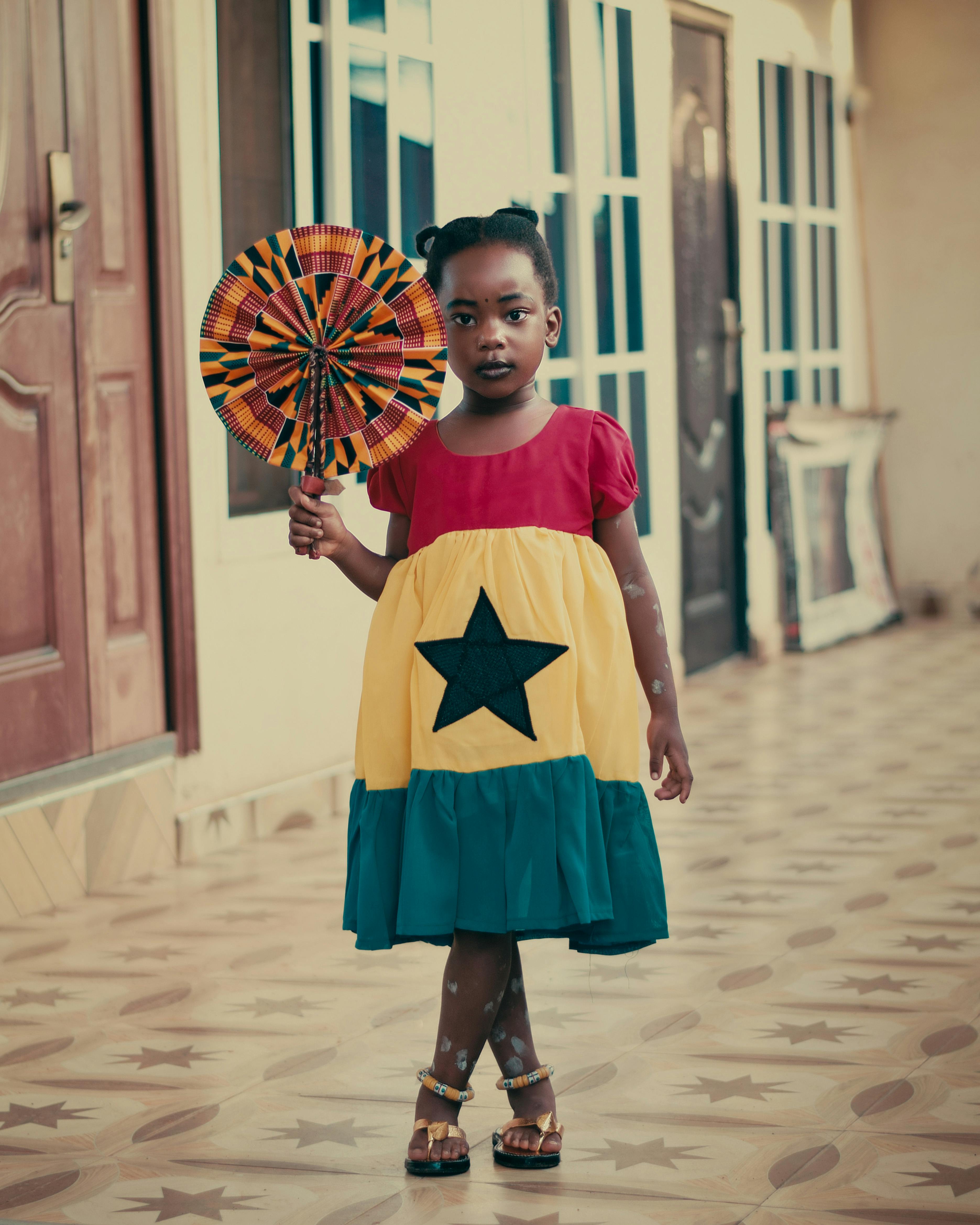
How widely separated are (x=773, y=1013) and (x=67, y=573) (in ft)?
5.42

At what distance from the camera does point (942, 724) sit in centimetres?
499

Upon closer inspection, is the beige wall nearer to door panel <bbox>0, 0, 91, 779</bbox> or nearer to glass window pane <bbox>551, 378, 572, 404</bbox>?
glass window pane <bbox>551, 378, 572, 404</bbox>

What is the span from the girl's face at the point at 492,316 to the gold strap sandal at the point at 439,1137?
81 cm

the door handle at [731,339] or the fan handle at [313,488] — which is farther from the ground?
the door handle at [731,339]

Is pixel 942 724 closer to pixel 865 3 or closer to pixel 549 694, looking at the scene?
pixel 549 694

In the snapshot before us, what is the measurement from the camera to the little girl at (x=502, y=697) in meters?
1.87

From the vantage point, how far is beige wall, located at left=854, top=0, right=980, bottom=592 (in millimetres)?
7371

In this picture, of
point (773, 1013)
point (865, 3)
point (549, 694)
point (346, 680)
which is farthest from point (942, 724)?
point (865, 3)

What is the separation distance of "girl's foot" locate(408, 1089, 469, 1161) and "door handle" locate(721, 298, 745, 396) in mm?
4826

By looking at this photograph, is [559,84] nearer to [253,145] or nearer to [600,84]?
[600,84]

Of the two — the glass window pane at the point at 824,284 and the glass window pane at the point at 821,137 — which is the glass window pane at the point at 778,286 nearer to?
the glass window pane at the point at 824,284

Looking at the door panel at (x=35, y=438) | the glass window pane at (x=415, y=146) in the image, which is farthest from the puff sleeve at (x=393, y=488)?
the glass window pane at (x=415, y=146)

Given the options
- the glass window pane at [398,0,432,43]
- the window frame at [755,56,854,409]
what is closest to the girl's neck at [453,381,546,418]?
the glass window pane at [398,0,432,43]

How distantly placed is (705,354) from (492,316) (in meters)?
4.50
